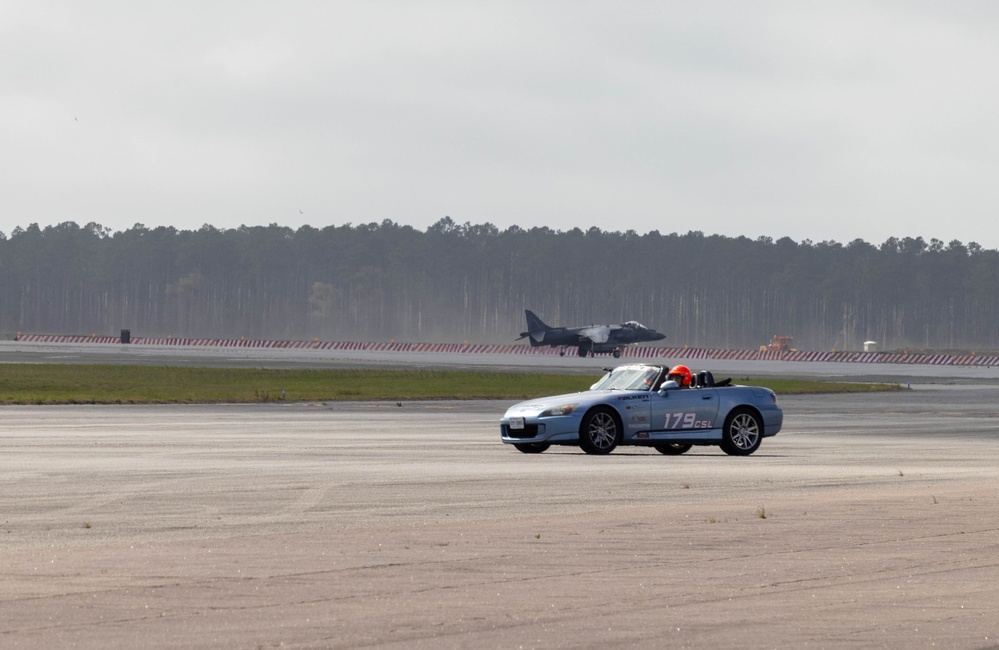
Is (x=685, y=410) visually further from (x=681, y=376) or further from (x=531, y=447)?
(x=531, y=447)

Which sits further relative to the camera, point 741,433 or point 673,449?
point 673,449

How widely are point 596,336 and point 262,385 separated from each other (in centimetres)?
5016

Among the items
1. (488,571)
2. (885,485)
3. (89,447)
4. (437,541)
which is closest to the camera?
(488,571)

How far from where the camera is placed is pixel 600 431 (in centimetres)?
2328

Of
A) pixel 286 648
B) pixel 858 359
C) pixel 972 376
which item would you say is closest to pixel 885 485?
pixel 286 648

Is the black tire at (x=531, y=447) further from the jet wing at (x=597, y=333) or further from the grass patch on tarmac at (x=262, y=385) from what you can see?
the jet wing at (x=597, y=333)

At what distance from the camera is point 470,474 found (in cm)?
1858

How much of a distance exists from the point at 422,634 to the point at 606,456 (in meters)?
15.0

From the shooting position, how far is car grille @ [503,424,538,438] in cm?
2316

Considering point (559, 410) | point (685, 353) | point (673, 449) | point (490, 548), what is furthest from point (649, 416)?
point (685, 353)

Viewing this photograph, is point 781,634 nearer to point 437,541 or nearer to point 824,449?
point 437,541

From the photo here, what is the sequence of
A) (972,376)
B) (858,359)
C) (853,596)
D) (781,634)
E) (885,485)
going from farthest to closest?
(858,359) < (972,376) < (885,485) < (853,596) < (781,634)

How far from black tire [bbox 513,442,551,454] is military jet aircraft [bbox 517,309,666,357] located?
7270cm

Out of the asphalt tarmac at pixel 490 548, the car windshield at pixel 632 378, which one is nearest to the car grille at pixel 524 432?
the asphalt tarmac at pixel 490 548
